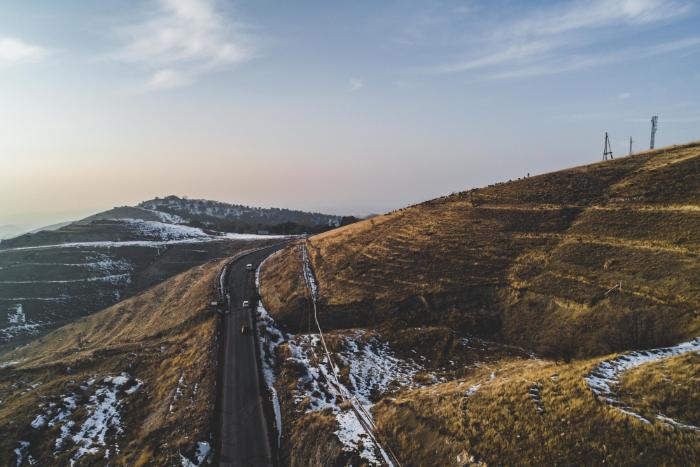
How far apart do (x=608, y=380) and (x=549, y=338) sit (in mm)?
12152

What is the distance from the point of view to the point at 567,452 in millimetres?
16703

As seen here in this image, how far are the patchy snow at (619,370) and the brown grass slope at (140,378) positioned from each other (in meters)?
25.9

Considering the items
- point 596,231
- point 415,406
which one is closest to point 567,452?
point 415,406

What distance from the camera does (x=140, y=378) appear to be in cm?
3953

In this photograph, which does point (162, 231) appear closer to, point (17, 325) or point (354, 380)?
point (17, 325)

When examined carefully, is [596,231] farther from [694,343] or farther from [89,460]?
[89,460]

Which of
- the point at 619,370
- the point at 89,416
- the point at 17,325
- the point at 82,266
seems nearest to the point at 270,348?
the point at 89,416

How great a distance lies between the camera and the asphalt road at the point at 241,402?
83.1ft

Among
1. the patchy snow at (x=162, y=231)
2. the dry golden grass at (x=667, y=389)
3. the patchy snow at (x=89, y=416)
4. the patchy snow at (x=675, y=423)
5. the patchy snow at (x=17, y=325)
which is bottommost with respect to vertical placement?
the patchy snow at (x=17, y=325)

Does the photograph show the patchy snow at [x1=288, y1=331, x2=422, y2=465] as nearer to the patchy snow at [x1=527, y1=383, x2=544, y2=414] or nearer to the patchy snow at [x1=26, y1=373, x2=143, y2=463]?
the patchy snow at [x1=527, y1=383, x2=544, y2=414]

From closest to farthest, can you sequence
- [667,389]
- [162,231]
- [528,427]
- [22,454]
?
[667,389]
[528,427]
[22,454]
[162,231]

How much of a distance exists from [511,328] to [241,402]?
25521 millimetres

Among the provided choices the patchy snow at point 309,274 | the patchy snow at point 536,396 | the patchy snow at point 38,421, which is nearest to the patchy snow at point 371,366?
the patchy snow at point 536,396

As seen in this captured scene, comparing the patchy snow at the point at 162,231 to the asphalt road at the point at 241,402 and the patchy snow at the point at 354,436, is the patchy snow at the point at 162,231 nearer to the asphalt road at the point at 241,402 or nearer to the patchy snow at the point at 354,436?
the asphalt road at the point at 241,402
